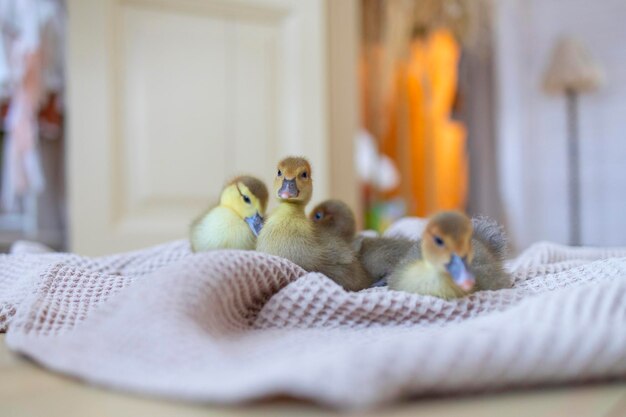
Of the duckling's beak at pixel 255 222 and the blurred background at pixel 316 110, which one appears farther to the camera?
the blurred background at pixel 316 110

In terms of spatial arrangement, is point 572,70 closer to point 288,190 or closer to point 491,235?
point 491,235

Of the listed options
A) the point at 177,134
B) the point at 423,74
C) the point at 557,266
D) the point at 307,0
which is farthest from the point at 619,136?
the point at 557,266

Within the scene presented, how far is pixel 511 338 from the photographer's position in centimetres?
36

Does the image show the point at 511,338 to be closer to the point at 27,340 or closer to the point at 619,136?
the point at 27,340

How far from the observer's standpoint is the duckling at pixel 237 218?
25.8 inches

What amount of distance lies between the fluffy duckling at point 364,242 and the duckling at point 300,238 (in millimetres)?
31

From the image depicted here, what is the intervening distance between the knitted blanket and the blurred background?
1.02 m

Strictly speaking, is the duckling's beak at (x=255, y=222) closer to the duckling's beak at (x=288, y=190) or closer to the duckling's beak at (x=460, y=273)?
the duckling's beak at (x=288, y=190)

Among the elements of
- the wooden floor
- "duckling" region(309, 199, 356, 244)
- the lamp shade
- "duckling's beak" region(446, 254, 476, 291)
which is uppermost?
the lamp shade

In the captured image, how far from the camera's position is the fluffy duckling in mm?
647

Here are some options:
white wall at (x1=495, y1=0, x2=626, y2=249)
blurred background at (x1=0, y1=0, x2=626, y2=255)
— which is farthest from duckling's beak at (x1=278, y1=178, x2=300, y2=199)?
white wall at (x1=495, y1=0, x2=626, y2=249)

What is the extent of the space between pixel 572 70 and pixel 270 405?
11.4 feet

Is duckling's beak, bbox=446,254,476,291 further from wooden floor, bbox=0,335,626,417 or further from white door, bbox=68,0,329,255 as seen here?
white door, bbox=68,0,329,255

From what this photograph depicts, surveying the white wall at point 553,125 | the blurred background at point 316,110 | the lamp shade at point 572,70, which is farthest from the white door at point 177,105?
the white wall at point 553,125
